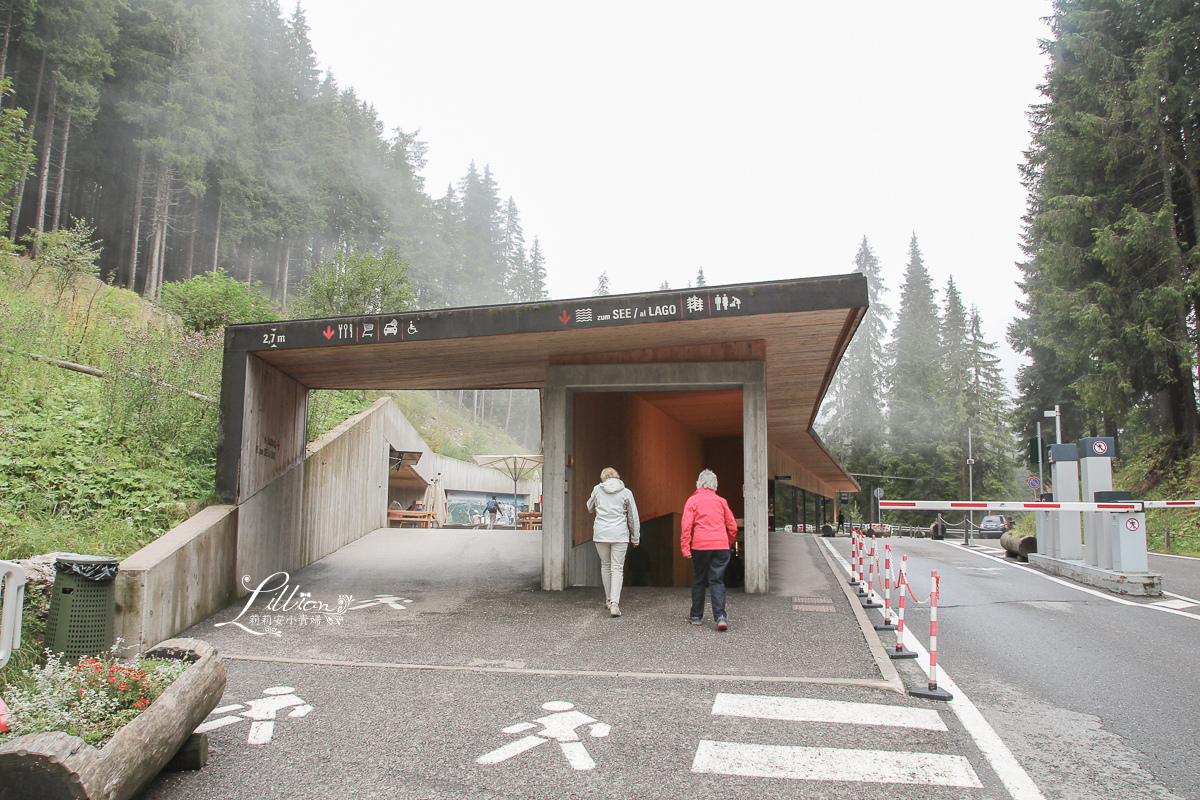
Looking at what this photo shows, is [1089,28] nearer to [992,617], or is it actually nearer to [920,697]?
[992,617]

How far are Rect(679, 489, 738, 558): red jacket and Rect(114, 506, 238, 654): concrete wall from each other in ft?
16.6

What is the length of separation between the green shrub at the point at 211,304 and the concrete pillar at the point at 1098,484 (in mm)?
17107

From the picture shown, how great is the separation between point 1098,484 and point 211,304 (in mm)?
18941

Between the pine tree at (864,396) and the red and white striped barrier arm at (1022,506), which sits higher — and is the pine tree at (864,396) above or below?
above

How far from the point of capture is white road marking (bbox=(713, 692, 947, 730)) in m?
4.34

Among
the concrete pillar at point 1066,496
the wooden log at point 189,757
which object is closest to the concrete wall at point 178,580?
the wooden log at point 189,757

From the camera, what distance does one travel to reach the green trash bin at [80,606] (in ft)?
15.4

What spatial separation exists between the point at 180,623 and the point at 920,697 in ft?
22.1

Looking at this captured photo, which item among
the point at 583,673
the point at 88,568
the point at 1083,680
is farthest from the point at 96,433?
the point at 1083,680

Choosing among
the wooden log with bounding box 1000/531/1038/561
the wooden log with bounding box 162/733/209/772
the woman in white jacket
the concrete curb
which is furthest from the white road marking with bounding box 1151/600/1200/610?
the wooden log with bounding box 162/733/209/772

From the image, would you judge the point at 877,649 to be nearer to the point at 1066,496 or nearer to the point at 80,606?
the point at 80,606

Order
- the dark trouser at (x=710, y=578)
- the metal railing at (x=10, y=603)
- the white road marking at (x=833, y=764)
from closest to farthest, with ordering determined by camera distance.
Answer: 1. the metal railing at (x=10, y=603)
2. the white road marking at (x=833, y=764)
3. the dark trouser at (x=710, y=578)

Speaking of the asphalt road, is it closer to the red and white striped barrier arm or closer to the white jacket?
the red and white striped barrier arm

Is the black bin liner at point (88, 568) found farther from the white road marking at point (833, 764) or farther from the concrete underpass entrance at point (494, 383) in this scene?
Answer: the white road marking at point (833, 764)
